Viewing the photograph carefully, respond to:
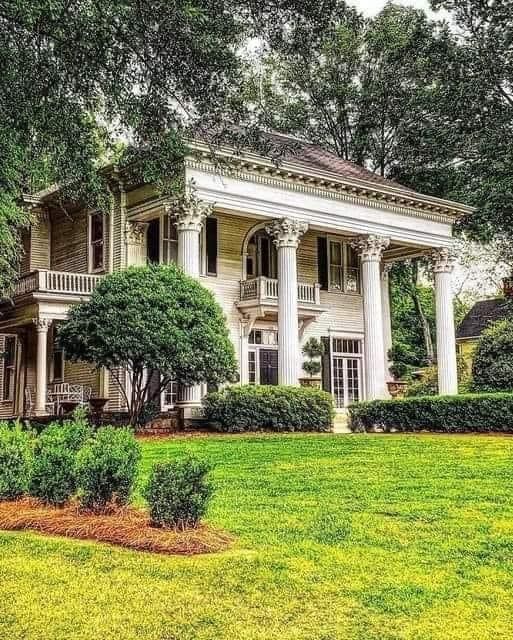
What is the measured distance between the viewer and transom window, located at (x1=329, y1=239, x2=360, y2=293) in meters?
29.4

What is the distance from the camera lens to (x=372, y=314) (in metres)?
26.5

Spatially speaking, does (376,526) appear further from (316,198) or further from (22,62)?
(316,198)

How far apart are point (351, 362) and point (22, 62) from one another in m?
22.6

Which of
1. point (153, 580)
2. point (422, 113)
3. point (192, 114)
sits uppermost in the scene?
point (422, 113)

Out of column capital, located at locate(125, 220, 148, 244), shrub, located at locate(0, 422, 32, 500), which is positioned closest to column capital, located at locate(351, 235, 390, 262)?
column capital, located at locate(125, 220, 148, 244)

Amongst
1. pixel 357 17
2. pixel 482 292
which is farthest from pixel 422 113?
pixel 357 17

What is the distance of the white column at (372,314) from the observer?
86.0ft

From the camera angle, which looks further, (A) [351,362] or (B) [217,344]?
(A) [351,362]

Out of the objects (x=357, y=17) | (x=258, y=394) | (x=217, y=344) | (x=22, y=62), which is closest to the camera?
(x=22, y=62)

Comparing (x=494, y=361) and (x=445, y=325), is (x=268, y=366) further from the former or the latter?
(x=494, y=361)

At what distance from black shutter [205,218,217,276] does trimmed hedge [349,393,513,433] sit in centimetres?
769

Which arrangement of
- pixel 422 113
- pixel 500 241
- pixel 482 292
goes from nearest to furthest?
1. pixel 500 241
2. pixel 422 113
3. pixel 482 292

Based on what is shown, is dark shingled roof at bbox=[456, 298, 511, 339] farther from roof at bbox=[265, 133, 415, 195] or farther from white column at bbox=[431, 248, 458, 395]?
roof at bbox=[265, 133, 415, 195]

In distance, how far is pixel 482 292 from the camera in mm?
54000
